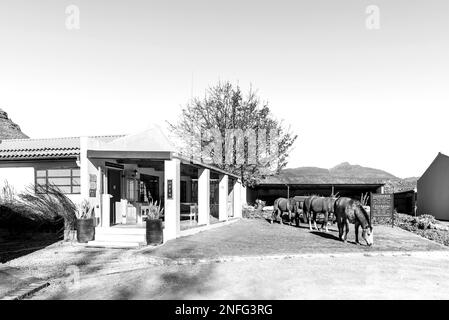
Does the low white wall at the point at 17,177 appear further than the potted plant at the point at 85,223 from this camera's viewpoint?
Yes

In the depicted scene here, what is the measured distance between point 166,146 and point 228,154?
1054 cm

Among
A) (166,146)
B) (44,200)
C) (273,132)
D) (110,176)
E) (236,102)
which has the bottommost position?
(44,200)

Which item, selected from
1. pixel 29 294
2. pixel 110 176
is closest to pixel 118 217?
pixel 110 176

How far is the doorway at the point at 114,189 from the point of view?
14.4 m

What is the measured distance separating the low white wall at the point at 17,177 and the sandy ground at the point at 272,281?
30.8 ft

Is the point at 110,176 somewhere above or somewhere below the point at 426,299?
above

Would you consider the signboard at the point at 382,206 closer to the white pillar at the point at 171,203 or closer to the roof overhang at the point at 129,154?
the white pillar at the point at 171,203

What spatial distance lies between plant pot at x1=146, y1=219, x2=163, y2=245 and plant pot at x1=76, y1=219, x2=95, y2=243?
88.6 inches

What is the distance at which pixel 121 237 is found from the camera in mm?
12500

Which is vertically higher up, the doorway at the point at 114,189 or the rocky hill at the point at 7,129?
the rocky hill at the point at 7,129

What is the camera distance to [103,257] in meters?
10.1

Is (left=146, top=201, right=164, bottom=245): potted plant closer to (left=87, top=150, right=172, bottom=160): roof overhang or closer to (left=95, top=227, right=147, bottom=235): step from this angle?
(left=95, top=227, right=147, bottom=235): step

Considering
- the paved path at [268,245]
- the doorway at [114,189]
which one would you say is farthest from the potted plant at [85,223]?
the paved path at [268,245]
